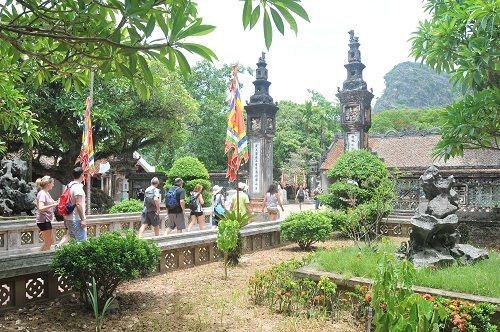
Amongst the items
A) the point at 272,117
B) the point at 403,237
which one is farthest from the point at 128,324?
the point at 272,117

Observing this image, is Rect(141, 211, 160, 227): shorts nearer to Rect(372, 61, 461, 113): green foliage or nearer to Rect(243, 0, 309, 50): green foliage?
Rect(243, 0, 309, 50): green foliage

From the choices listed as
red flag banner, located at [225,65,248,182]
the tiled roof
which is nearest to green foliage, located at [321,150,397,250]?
red flag banner, located at [225,65,248,182]

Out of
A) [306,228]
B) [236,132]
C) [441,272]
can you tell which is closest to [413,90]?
[306,228]

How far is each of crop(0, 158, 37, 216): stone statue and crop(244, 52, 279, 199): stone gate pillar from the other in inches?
423

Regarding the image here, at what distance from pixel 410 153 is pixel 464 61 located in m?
23.7

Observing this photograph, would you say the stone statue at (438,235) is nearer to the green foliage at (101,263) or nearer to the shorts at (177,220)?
the green foliage at (101,263)

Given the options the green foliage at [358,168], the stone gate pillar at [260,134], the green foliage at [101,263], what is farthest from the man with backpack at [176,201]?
the stone gate pillar at [260,134]

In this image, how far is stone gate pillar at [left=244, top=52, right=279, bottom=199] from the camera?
20.1 m

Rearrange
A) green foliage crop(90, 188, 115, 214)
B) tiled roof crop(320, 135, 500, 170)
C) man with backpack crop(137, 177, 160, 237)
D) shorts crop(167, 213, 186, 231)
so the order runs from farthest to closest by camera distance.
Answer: tiled roof crop(320, 135, 500, 170)
green foliage crop(90, 188, 115, 214)
shorts crop(167, 213, 186, 231)
man with backpack crop(137, 177, 160, 237)

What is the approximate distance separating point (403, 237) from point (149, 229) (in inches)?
303

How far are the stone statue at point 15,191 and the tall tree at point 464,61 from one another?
10665mm

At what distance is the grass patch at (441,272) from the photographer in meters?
4.88

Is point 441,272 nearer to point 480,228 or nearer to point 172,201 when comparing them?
point 172,201

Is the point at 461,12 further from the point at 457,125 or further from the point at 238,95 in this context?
the point at 238,95
